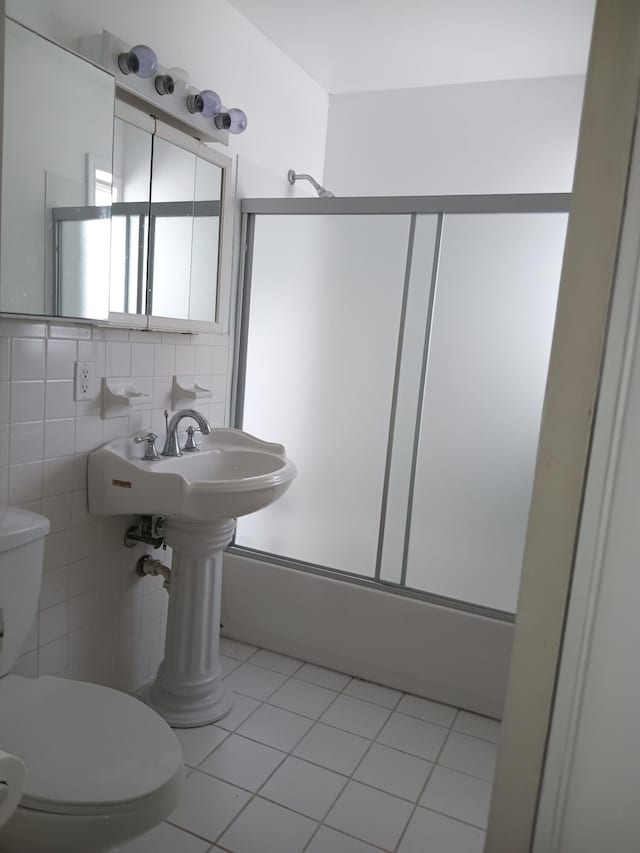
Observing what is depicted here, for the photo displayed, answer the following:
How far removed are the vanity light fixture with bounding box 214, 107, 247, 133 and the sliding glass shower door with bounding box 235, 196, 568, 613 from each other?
0.35 m

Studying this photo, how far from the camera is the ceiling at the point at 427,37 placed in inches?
87.4

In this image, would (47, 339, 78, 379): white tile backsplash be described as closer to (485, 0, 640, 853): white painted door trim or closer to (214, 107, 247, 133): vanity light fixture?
(214, 107, 247, 133): vanity light fixture

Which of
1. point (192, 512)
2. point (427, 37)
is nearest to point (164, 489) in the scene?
point (192, 512)

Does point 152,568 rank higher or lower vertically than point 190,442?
lower

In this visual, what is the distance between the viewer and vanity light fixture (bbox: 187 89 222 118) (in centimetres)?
201

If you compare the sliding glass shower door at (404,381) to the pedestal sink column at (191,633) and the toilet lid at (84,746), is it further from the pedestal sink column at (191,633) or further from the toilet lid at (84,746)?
the toilet lid at (84,746)

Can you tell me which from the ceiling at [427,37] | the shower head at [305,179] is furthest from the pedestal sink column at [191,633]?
the ceiling at [427,37]

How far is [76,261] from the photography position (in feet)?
5.46

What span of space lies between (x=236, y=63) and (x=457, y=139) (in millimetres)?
1114

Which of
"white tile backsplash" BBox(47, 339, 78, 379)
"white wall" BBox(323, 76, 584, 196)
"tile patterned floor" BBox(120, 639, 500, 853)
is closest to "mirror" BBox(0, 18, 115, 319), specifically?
"white tile backsplash" BBox(47, 339, 78, 379)

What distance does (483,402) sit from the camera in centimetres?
216

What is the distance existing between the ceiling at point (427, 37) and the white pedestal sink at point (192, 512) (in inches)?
64.8

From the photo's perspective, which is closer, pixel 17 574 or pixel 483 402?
pixel 17 574

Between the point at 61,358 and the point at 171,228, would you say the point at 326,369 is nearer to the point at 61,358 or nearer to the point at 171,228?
the point at 171,228
